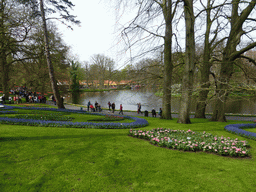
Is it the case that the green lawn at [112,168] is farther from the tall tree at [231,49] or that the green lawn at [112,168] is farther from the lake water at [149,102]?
the tall tree at [231,49]

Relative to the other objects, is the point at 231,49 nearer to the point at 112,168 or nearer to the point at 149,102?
the point at 149,102

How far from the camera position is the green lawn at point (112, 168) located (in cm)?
297

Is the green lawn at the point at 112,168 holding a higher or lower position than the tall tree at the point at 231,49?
lower

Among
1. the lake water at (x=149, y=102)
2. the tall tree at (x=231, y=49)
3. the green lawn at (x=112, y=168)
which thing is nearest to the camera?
the green lawn at (x=112, y=168)

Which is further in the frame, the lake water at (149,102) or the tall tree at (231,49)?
the tall tree at (231,49)

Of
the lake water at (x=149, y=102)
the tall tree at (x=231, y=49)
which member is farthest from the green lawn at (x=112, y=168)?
the tall tree at (x=231, y=49)

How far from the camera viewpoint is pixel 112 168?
355 centimetres

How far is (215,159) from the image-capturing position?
4301mm

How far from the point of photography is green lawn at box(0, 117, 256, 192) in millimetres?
2969

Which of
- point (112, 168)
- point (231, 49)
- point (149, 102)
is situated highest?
point (231, 49)

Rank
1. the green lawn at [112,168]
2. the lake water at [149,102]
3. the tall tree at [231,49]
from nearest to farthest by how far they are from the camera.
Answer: the green lawn at [112,168]
the lake water at [149,102]
the tall tree at [231,49]

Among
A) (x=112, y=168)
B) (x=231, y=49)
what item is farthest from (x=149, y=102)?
(x=231, y=49)

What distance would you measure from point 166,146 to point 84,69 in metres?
80.1

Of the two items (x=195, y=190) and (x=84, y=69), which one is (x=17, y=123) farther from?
(x=84, y=69)
